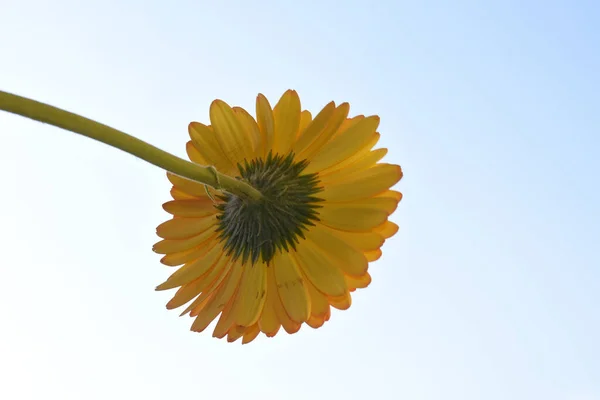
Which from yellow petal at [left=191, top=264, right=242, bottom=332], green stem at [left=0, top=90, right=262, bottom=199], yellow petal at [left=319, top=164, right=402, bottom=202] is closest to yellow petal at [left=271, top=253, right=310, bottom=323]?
yellow petal at [left=191, top=264, right=242, bottom=332]

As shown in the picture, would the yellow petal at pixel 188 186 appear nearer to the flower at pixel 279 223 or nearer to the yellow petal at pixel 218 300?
the flower at pixel 279 223

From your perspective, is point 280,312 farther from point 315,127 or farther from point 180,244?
point 315,127

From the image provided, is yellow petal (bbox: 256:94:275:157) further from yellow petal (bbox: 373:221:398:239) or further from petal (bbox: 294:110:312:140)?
yellow petal (bbox: 373:221:398:239)

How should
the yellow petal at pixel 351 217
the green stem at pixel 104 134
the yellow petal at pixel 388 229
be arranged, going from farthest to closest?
the yellow petal at pixel 388 229 → the yellow petal at pixel 351 217 → the green stem at pixel 104 134

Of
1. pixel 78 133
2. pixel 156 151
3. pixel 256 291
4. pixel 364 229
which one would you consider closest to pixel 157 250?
pixel 256 291

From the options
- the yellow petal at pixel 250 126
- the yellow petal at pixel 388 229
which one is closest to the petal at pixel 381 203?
the yellow petal at pixel 388 229

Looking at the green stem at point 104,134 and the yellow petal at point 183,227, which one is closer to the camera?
the green stem at point 104,134

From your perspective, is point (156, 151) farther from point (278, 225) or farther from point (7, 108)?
point (278, 225)
